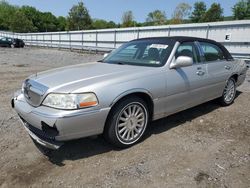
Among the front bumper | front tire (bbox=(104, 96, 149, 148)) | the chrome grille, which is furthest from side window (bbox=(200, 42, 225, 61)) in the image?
the chrome grille

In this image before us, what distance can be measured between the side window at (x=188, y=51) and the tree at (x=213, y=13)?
5553cm

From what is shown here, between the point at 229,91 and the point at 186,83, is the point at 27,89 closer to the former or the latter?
the point at 186,83

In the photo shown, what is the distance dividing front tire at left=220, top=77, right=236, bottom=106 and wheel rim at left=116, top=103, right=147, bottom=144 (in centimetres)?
250

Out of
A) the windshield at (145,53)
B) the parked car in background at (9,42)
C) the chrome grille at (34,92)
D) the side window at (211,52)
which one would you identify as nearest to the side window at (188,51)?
the windshield at (145,53)

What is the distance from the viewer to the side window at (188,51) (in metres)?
3.97

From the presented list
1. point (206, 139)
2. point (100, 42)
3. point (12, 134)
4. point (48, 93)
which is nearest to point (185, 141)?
point (206, 139)

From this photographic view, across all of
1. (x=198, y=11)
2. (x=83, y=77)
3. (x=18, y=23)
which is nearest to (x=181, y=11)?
(x=198, y=11)

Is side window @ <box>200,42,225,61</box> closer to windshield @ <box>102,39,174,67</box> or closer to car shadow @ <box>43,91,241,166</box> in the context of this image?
windshield @ <box>102,39,174,67</box>

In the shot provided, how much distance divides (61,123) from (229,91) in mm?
4026

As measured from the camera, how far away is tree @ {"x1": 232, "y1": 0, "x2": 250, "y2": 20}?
49.8m

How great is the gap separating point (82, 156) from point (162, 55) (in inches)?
79.0

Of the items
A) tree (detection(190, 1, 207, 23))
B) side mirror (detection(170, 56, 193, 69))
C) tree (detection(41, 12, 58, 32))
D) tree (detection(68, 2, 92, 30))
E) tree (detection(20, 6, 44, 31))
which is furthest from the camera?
tree (detection(41, 12, 58, 32))

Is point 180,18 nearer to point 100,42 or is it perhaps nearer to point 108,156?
point 100,42

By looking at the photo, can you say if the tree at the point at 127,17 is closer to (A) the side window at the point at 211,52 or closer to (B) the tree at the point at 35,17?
(B) the tree at the point at 35,17
